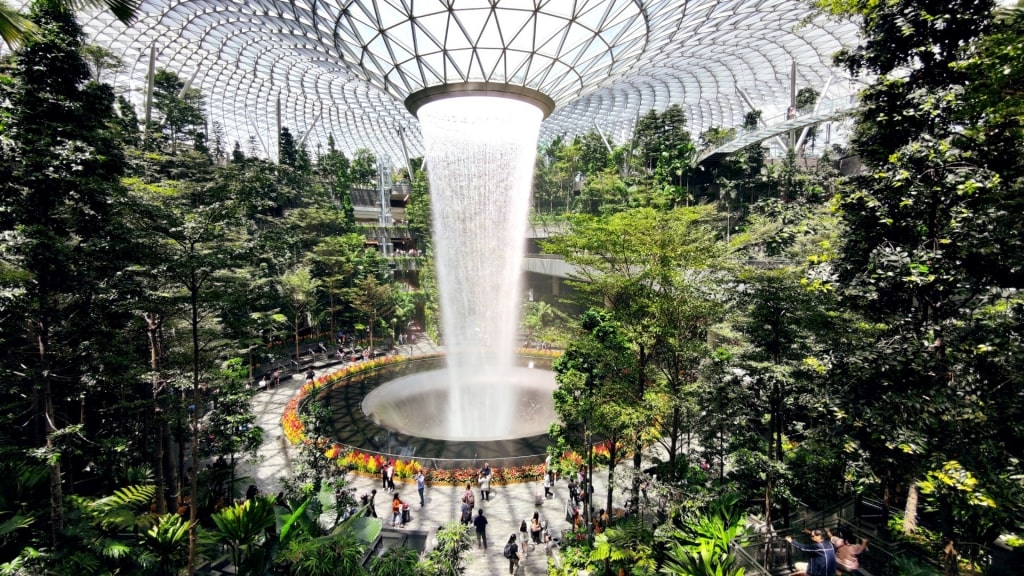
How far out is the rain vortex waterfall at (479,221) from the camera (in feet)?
86.2

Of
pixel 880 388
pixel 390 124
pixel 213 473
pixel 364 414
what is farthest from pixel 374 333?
pixel 390 124

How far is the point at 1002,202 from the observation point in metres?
6.04

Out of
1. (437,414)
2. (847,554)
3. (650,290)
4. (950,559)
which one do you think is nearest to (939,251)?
(950,559)

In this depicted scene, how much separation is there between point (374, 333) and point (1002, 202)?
130 feet

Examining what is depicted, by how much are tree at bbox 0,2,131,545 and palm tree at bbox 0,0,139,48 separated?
66.8 inches

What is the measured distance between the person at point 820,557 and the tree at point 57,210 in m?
13.7

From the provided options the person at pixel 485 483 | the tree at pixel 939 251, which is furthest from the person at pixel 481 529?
the tree at pixel 939 251

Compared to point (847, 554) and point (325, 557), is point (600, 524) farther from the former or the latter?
point (325, 557)

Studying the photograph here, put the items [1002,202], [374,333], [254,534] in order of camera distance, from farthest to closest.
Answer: [374,333]
[254,534]
[1002,202]

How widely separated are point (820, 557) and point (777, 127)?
1252 inches

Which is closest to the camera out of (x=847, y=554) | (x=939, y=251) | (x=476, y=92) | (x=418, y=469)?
A: (x=939, y=251)

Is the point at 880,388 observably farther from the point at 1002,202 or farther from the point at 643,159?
the point at 643,159

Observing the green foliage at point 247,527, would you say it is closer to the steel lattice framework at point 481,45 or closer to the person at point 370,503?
the person at point 370,503

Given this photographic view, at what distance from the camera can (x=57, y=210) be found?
28.6 feet
